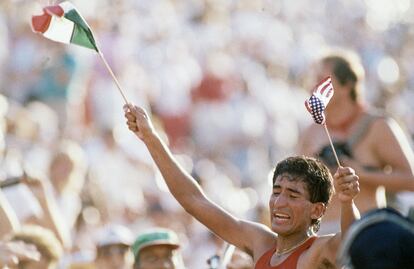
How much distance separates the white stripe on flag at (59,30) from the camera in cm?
811

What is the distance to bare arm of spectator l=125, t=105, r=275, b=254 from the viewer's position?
307 inches

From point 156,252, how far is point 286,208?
2440 millimetres

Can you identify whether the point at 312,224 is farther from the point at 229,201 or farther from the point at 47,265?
the point at 229,201

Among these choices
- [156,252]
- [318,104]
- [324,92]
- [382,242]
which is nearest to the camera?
[382,242]

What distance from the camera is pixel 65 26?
8.14m

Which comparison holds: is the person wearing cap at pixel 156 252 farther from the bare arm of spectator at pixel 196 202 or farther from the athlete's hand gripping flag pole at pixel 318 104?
the athlete's hand gripping flag pole at pixel 318 104

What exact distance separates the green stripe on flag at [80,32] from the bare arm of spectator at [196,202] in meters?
0.38

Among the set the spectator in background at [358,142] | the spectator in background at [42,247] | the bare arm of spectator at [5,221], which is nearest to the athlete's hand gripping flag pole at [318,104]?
the spectator in background at [358,142]

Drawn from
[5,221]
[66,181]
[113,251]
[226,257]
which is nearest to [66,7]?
[226,257]

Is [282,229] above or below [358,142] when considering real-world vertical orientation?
below

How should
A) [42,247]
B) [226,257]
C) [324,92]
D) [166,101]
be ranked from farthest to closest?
1. [166,101]
2. [42,247]
3. [226,257]
4. [324,92]

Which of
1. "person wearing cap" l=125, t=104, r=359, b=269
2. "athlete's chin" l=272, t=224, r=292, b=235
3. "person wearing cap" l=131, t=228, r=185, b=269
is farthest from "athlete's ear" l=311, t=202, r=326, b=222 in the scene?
"person wearing cap" l=131, t=228, r=185, b=269

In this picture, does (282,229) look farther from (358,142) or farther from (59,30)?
(358,142)

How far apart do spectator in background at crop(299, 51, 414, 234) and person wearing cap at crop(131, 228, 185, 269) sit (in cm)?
86
